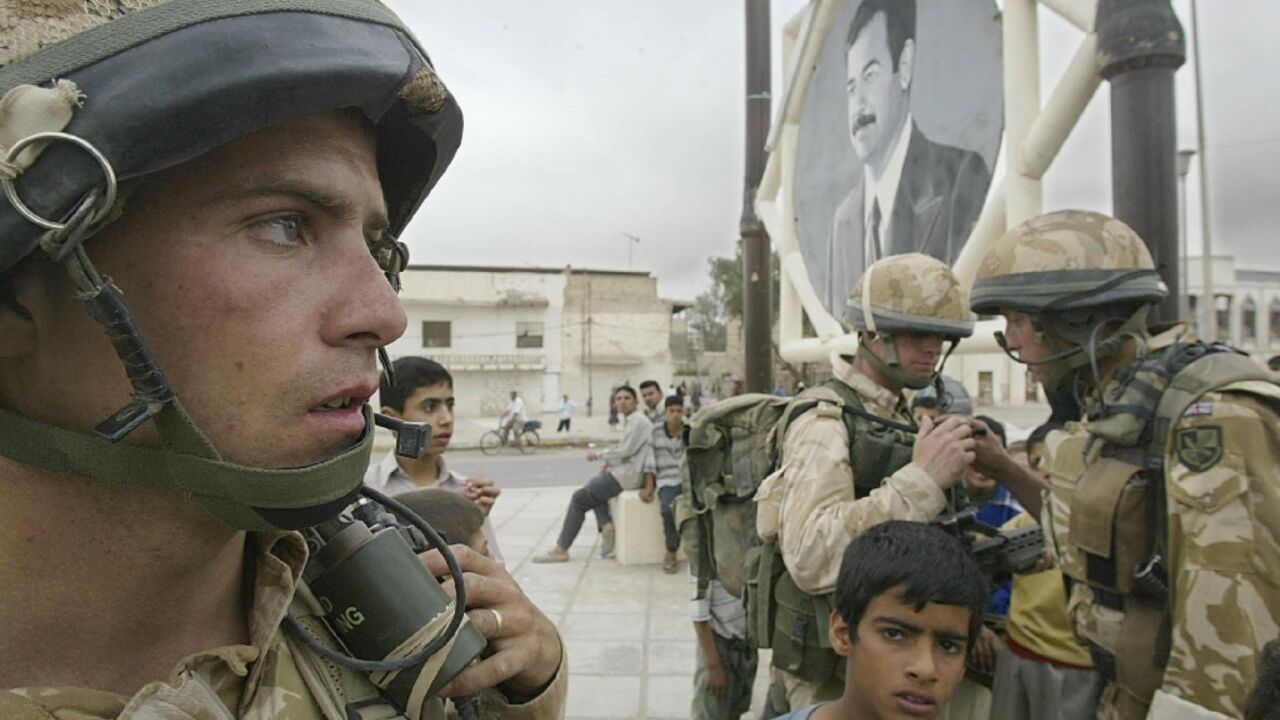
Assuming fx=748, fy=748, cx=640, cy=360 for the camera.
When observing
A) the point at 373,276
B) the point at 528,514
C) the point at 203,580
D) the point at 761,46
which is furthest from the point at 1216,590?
the point at 528,514

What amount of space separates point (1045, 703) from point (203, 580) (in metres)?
2.51

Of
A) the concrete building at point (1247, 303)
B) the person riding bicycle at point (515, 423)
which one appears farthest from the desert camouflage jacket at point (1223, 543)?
the concrete building at point (1247, 303)

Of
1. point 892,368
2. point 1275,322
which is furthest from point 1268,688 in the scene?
point 1275,322

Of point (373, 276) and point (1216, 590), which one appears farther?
point (1216, 590)

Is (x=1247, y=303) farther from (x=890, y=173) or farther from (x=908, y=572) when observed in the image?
(x=908, y=572)

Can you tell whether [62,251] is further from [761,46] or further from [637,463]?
[761,46]

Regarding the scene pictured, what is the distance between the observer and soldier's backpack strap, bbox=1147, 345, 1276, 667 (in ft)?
5.51

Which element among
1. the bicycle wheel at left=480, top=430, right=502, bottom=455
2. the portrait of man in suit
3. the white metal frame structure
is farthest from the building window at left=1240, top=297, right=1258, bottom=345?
the white metal frame structure

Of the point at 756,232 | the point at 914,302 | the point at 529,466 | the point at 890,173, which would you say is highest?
the point at 890,173

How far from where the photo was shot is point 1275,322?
2884 cm

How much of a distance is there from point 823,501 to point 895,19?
5.86m

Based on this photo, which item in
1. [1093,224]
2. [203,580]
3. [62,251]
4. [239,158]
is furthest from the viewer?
[1093,224]

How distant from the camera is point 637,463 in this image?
7.12m

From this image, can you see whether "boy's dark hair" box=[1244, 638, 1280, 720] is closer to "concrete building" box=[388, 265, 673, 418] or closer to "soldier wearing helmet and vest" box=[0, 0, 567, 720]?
"soldier wearing helmet and vest" box=[0, 0, 567, 720]
